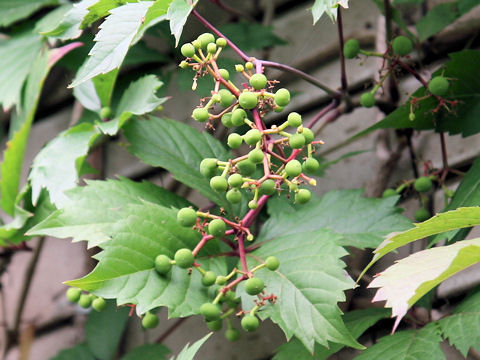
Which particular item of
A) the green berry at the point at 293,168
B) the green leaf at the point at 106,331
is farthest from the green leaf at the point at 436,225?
the green leaf at the point at 106,331

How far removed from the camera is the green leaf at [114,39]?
2.71 ft

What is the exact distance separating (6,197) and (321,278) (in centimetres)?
73

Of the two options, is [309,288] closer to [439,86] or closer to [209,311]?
[209,311]

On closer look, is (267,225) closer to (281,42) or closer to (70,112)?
(281,42)

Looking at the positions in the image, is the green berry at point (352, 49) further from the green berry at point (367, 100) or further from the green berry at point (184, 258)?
the green berry at point (184, 258)

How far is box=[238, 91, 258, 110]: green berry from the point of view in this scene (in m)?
0.82

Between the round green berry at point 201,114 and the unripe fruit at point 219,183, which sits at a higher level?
the round green berry at point 201,114

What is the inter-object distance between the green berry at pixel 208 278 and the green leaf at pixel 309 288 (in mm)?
42

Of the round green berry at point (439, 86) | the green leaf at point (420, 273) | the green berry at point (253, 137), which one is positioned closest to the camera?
the green leaf at point (420, 273)

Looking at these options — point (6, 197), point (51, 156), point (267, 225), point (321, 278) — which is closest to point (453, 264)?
point (321, 278)

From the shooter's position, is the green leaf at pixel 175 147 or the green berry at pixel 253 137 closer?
the green berry at pixel 253 137

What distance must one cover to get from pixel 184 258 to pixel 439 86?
1.66 feet

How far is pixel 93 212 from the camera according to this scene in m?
1.01

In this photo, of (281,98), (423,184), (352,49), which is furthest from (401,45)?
(281,98)
